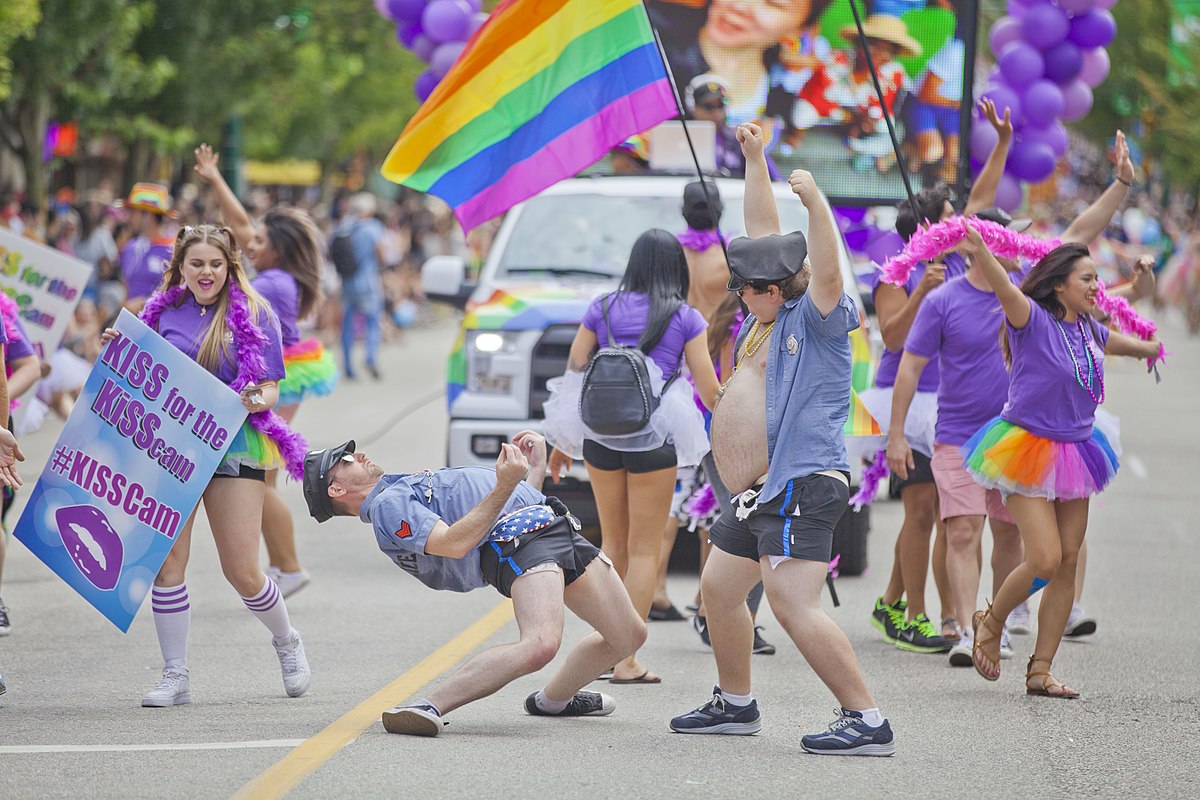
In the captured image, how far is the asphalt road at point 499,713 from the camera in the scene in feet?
18.1

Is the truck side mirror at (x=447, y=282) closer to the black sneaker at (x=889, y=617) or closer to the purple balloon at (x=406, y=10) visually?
the black sneaker at (x=889, y=617)

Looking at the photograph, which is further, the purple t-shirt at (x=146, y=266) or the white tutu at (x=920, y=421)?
the purple t-shirt at (x=146, y=266)

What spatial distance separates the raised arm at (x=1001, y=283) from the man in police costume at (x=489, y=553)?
5.90 ft

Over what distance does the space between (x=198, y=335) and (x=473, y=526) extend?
1.82m

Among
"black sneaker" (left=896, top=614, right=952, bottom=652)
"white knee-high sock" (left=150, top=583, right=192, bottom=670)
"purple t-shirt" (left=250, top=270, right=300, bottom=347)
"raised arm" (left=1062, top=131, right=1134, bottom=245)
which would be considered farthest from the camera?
"purple t-shirt" (left=250, top=270, right=300, bottom=347)

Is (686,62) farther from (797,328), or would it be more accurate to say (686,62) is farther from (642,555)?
(797,328)

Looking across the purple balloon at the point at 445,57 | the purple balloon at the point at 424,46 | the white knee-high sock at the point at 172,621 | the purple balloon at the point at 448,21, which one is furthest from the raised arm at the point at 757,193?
the purple balloon at the point at 424,46

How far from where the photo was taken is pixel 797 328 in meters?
5.81

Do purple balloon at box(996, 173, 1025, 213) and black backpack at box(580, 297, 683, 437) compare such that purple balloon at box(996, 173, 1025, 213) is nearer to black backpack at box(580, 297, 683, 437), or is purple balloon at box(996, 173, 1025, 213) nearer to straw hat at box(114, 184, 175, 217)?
straw hat at box(114, 184, 175, 217)

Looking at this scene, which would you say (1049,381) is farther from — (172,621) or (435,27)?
(435,27)

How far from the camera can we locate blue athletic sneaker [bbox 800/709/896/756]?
587 cm

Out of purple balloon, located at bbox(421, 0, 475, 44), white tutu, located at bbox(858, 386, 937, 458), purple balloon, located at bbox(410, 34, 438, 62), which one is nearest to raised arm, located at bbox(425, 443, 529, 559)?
white tutu, located at bbox(858, 386, 937, 458)

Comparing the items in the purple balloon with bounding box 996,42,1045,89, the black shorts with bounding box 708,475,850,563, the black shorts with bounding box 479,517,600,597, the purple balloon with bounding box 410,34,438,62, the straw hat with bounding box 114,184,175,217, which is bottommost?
the black shorts with bounding box 479,517,600,597

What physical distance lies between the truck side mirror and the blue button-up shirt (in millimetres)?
5098
